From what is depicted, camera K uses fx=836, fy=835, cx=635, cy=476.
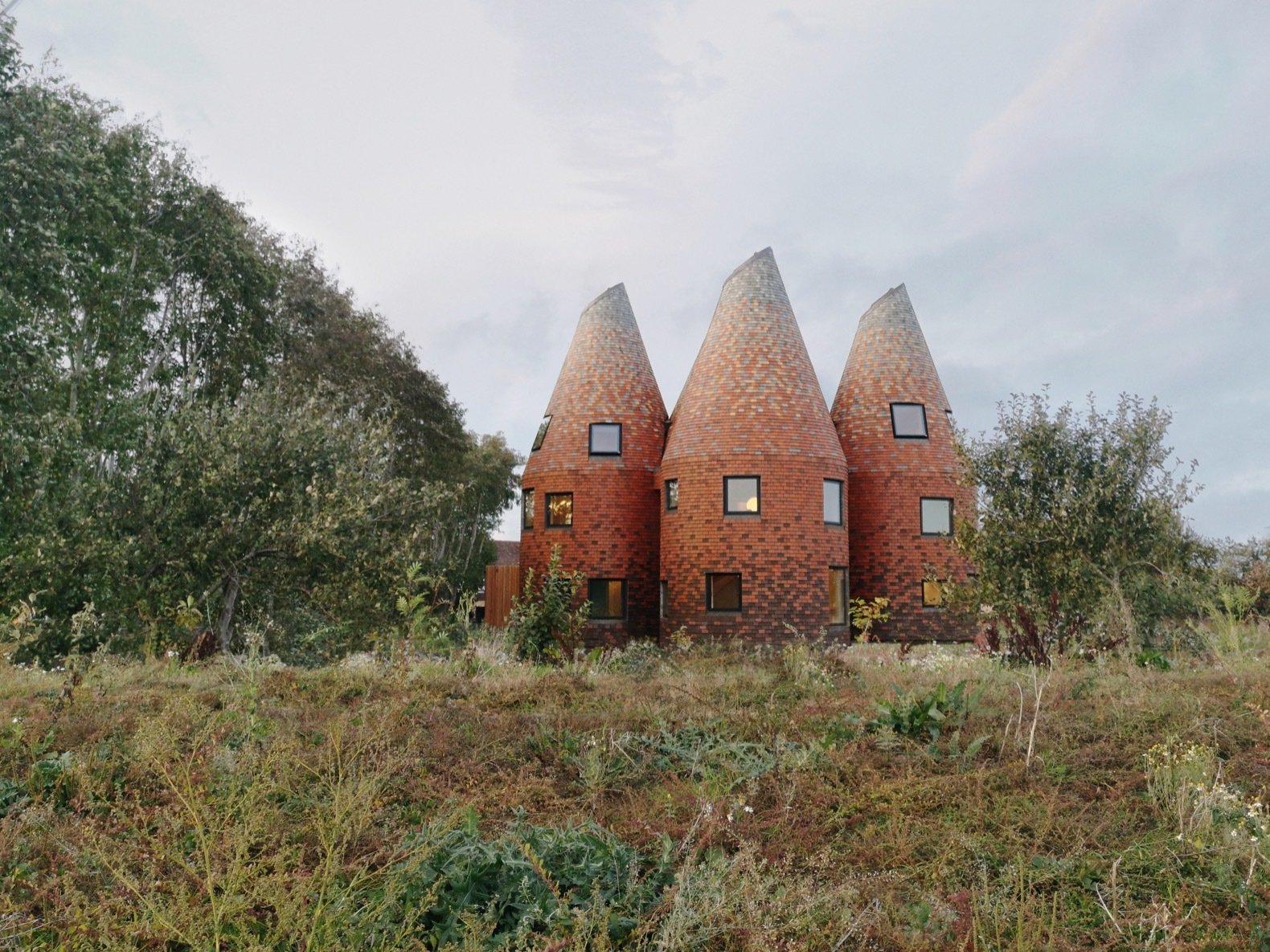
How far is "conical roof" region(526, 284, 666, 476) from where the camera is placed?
847 inches

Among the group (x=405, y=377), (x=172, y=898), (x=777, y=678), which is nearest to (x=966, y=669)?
(x=777, y=678)

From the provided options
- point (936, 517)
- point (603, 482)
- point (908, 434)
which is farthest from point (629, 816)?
point (908, 434)

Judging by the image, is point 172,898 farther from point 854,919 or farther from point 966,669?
point 966,669

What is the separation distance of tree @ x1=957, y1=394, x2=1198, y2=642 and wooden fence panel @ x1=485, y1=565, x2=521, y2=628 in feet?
38.9

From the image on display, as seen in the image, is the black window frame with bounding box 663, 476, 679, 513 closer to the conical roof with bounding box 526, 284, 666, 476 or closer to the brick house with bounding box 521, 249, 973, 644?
the brick house with bounding box 521, 249, 973, 644

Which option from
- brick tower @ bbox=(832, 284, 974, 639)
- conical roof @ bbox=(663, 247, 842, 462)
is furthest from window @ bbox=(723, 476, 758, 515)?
brick tower @ bbox=(832, 284, 974, 639)

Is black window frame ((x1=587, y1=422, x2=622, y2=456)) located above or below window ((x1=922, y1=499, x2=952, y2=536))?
above

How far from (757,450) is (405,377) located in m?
13.8

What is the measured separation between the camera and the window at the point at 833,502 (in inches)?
770

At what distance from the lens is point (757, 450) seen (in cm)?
1898

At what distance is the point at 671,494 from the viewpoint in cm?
2012

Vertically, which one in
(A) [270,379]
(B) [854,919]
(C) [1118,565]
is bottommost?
(B) [854,919]

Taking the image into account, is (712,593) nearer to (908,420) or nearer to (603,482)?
(603,482)

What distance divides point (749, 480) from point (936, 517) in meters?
5.54
